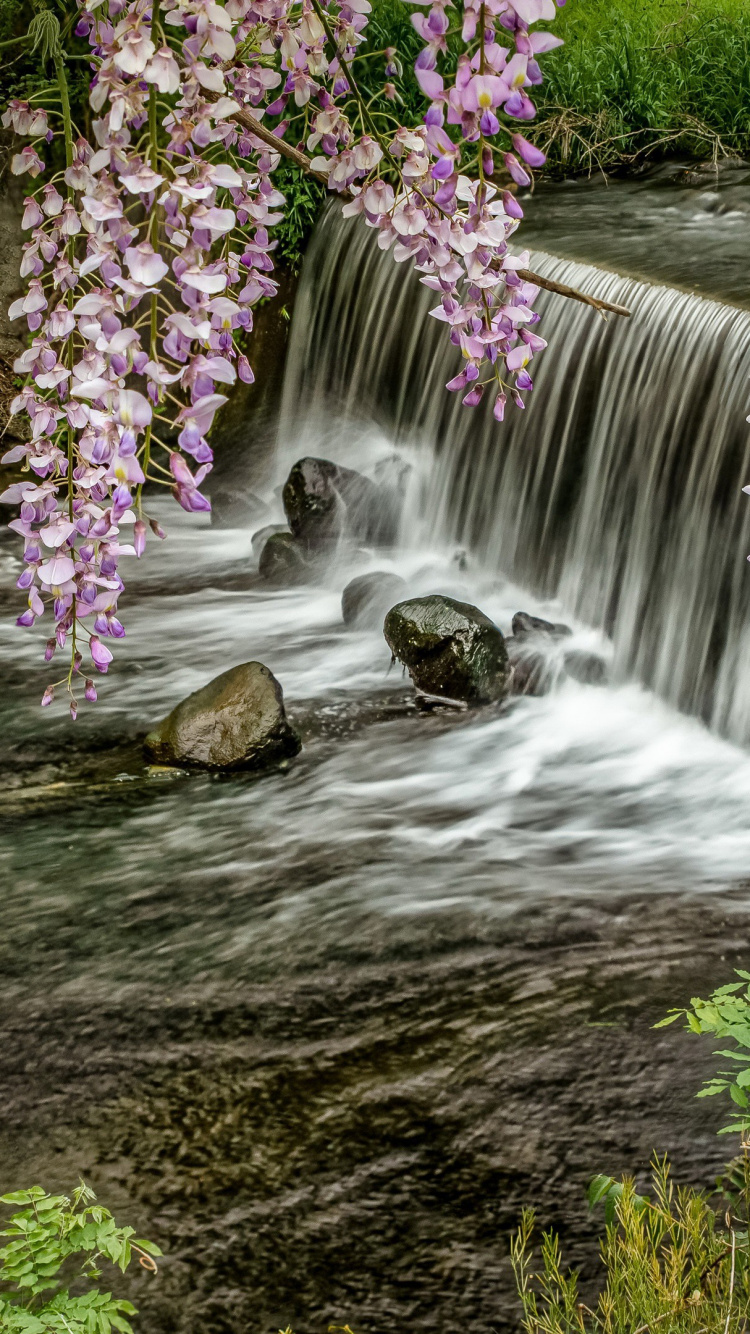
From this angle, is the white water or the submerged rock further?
the submerged rock

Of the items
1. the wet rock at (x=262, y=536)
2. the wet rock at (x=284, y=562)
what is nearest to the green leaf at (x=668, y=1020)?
the wet rock at (x=284, y=562)

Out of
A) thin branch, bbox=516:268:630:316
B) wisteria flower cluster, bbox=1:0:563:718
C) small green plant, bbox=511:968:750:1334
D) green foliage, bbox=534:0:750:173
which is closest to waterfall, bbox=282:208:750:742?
green foliage, bbox=534:0:750:173

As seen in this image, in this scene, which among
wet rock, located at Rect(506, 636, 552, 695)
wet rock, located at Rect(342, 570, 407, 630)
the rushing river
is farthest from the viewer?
wet rock, located at Rect(342, 570, 407, 630)

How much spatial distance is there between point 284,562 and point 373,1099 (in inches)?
169

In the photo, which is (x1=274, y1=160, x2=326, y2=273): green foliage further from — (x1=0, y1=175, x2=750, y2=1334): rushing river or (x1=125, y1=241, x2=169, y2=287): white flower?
(x1=125, y1=241, x2=169, y2=287): white flower

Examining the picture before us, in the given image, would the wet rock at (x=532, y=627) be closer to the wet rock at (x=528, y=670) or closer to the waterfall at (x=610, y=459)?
the wet rock at (x=528, y=670)

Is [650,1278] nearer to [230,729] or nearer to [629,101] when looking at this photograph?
[230,729]

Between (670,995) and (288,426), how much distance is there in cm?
557

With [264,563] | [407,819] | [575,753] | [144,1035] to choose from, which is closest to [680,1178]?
[144,1035]

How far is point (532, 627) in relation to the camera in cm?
631

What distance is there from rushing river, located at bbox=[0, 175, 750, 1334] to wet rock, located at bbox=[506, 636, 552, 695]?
7cm

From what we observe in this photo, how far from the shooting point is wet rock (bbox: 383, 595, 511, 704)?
5855mm

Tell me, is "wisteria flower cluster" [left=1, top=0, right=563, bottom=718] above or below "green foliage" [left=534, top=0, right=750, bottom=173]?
Answer: below

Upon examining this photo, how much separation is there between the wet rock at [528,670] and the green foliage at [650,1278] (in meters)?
3.24
